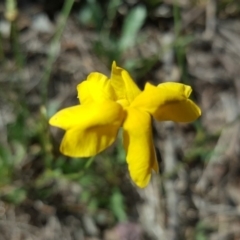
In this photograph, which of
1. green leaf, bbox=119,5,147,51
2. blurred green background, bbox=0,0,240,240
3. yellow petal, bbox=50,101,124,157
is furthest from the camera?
green leaf, bbox=119,5,147,51

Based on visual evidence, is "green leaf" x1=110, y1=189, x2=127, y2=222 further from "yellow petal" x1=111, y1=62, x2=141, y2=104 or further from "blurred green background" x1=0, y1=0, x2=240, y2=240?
"yellow petal" x1=111, y1=62, x2=141, y2=104

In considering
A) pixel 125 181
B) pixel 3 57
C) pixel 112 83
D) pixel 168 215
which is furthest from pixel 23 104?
pixel 112 83

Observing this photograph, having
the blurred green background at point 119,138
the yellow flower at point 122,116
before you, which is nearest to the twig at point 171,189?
the blurred green background at point 119,138

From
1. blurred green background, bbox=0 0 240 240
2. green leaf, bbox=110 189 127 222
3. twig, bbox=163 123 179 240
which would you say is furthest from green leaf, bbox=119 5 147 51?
green leaf, bbox=110 189 127 222

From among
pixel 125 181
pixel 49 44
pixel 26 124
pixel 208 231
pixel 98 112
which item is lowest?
pixel 208 231

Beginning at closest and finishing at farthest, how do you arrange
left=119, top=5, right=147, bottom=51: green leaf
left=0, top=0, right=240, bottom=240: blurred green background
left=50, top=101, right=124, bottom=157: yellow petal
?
1. left=50, top=101, right=124, bottom=157: yellow petal
2. left=0, top=0, right=240, bottom=240: blurred green background
3. left=119, top=5, right=147, bottom=51: green leaf

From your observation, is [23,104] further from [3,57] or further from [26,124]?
[3,57]

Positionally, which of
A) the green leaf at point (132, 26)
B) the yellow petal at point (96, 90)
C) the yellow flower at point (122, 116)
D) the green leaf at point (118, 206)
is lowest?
the green leaf at point (118, 206)

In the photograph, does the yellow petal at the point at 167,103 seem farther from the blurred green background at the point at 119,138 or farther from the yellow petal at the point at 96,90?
the blurred green background at the point at 119,138
